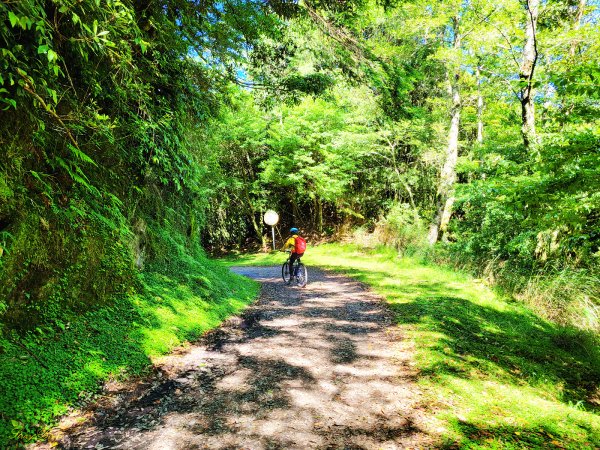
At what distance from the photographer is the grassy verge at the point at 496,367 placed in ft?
11.2

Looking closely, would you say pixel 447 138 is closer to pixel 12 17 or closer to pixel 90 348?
pixel 90 348

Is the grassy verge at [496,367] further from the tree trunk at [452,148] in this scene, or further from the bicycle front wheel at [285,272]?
the tree trunk at [452,148]

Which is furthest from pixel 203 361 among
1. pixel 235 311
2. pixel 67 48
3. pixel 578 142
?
pixel 578 142

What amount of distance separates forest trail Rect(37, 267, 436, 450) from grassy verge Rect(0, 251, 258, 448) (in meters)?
0.25

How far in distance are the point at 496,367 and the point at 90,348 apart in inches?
223

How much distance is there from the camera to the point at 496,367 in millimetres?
5145

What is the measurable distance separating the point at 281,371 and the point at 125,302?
2.58 m

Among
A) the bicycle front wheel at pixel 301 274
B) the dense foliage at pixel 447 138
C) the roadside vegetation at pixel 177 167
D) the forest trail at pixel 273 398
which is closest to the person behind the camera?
the forest trail at pixel 273 398

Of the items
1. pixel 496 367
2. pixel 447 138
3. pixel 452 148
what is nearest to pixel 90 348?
pixel 496 367

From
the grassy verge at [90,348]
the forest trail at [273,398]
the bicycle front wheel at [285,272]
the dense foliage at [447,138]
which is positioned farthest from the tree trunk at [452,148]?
the grassy verge at [90,348]

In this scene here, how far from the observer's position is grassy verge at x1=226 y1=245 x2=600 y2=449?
11.2 feet

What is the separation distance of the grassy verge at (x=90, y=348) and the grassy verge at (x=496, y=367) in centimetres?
374

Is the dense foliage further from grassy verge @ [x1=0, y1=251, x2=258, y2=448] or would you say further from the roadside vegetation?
grassy verge @ [x1=0, y1=251, x2=258, y2=448]

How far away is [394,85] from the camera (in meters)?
7.34
